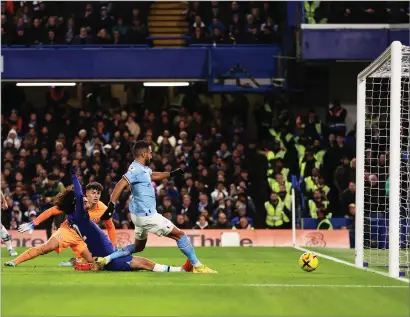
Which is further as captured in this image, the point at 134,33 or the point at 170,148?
the point at 134,33

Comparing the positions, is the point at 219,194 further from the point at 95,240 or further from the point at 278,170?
the point at 95,240

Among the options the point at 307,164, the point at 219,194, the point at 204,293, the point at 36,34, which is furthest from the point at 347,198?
the point at 204,293

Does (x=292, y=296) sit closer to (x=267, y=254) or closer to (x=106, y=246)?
(x=106, y=246)

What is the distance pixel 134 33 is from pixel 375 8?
7.87m

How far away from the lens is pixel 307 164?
98.1 feet

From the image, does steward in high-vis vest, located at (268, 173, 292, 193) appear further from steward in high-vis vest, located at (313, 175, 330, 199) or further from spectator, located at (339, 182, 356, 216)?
spectator, located at (339, 182, 356, 216)

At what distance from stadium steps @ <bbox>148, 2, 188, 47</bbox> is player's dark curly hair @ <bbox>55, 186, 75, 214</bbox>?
1935cm

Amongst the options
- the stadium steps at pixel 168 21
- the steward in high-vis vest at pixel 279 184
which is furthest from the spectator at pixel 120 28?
the steward in high-vis vest at pixel 279 184

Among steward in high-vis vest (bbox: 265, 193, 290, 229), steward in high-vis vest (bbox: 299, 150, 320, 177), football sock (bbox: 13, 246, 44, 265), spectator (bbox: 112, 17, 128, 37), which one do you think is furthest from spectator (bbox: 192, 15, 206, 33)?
football sock (bbox: 13, 246, 44, 265)

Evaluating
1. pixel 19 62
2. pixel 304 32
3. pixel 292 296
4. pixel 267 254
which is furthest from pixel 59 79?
Result: pixel 292 296

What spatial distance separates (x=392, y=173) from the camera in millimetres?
15211

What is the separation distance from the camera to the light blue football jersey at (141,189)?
1527 centimetres

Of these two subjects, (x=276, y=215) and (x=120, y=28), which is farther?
(x=120, y=28)

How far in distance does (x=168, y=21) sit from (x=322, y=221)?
10171 mm
